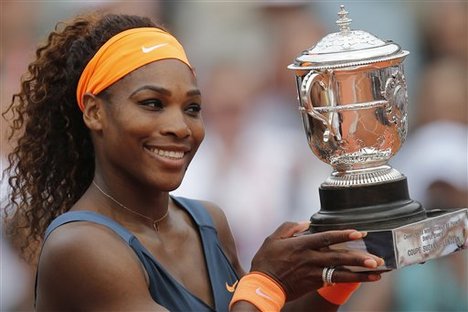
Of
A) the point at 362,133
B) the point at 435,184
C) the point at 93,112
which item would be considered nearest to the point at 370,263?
the point at 362,133

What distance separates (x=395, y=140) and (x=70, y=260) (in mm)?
1039

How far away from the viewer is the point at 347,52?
11.2 feet

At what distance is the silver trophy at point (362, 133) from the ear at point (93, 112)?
1.91 ft

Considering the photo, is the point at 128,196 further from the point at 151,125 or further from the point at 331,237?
the point at 331,237

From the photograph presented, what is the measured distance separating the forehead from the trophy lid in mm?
341

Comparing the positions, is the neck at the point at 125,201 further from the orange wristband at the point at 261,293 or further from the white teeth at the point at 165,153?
the orange wristband at the point at 261,293

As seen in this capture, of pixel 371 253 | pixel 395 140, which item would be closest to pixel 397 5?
pixel 395 140

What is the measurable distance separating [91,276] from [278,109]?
2.97 metres

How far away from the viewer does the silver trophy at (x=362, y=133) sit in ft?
11.1

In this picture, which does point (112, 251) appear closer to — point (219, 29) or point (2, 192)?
point (2, 192)

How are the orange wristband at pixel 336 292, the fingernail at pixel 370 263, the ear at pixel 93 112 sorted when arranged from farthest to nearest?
1. the orange wristband at pixel 336 292
2. the ear at pixel 93 112
3. the fingernail at pixel 370 263

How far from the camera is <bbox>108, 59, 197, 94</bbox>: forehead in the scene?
3.34 m

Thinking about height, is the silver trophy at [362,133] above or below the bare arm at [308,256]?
above

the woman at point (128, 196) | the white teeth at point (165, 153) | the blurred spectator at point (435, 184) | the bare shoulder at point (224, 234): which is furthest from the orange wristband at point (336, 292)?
the blurred spectator at point (435, 184)
